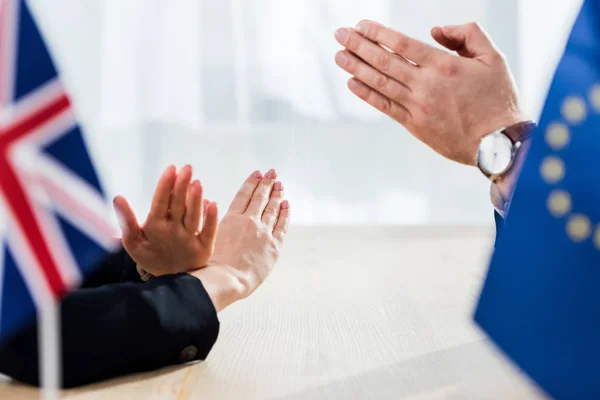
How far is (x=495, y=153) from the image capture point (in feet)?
3.16

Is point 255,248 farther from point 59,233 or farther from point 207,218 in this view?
point 59,233

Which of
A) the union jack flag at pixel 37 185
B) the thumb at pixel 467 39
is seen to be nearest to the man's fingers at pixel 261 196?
the thumb at pixel 467 39

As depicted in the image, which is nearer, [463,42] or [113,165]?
[463,42]

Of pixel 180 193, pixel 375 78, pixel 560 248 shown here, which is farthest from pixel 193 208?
pixel 560 248

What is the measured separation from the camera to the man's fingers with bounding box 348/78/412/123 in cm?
104

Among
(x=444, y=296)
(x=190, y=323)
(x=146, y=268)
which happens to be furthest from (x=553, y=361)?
(x=444, y=296)

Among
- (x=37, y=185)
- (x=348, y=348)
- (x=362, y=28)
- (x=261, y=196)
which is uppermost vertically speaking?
(x=362, y=28)

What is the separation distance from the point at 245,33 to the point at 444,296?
175 cm

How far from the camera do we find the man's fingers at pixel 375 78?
1.03 meters

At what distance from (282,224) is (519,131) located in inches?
18.8

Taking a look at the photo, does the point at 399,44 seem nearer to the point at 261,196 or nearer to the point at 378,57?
the point at 378,57

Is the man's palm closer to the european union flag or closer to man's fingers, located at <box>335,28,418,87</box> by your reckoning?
man's fingers, located at <box>335,28,418,87</box>

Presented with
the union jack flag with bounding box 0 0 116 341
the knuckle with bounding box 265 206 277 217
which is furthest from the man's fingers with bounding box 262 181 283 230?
the union jack flag with bounding box 0 0 116 341

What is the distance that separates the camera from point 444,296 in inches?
62.3
